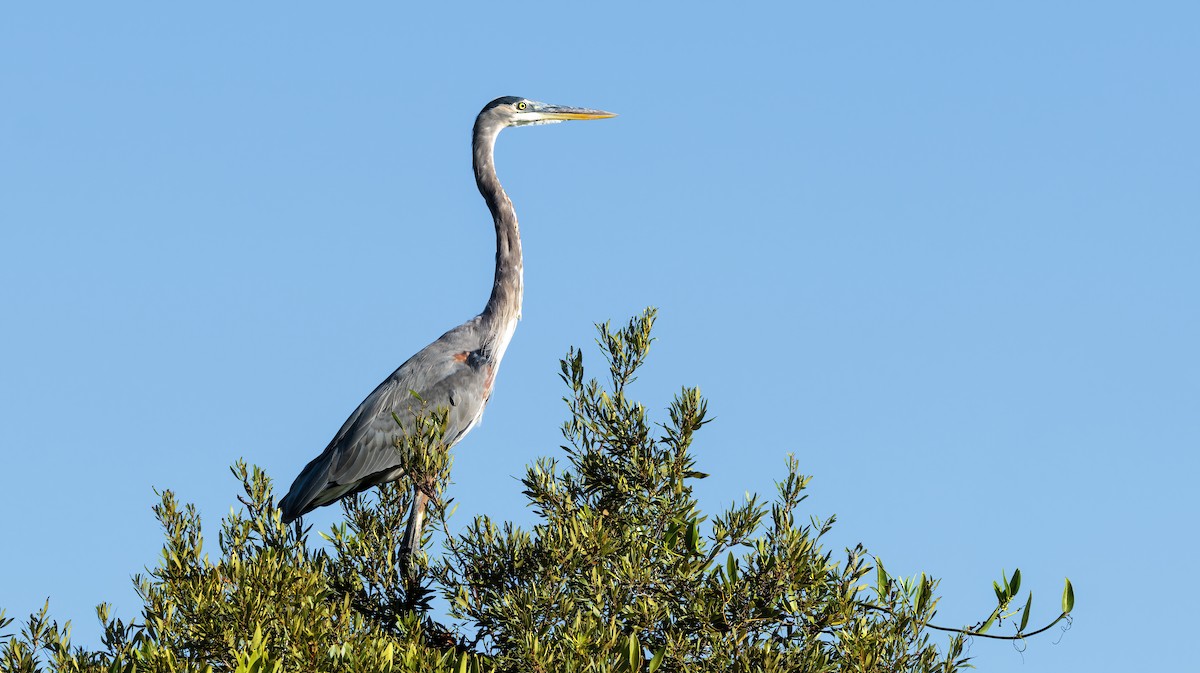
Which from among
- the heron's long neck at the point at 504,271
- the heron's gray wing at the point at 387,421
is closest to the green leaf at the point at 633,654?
the heron's gray wing at the point at 387,421

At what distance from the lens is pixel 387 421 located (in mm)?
10555

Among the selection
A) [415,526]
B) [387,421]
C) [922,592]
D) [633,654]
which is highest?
Result: [387,421]

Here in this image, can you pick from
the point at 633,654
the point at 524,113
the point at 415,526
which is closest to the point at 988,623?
the point at 633,654

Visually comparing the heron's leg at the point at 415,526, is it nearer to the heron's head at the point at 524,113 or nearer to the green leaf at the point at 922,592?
the green leaf at the point at 922,592

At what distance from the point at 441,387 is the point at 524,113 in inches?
120

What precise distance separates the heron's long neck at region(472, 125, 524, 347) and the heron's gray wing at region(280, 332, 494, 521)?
39cm

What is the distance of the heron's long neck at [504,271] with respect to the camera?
36.7 feet

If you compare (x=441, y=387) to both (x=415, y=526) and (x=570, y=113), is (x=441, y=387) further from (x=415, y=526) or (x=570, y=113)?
(x=570, y=113)

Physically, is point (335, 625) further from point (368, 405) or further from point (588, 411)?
point (368, 405)

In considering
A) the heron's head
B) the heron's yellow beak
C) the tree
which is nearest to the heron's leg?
the tree

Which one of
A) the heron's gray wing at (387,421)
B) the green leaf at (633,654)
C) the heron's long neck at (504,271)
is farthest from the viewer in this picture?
the heron's long neck at (504,271)

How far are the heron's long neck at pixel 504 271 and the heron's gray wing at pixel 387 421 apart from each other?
39 cm

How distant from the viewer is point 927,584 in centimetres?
555

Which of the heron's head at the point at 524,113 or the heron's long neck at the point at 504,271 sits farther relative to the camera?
the heron's head at the point at 524,113
